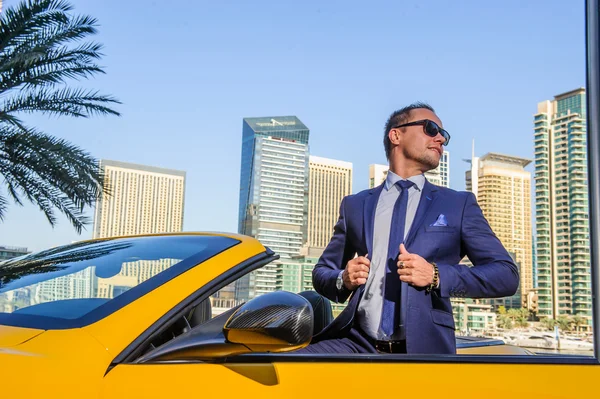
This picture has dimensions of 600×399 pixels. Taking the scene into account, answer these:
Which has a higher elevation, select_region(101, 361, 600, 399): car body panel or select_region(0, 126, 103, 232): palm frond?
select_region(0, 126, 103, 232): palm frond

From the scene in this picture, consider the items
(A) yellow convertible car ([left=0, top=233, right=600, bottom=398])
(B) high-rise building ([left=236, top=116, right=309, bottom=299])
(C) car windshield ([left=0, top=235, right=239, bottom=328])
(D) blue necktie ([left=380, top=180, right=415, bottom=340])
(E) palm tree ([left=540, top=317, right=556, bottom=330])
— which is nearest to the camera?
(A) yellow convertible car ([left=0, top=233, right=600, bottom=398])

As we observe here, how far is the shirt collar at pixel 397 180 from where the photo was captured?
257cm

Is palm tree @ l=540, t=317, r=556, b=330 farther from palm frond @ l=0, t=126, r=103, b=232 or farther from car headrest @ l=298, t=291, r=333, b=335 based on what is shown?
palm frond @ l=0, t=126, r=103, b=232

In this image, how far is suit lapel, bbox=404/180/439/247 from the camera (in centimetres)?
235

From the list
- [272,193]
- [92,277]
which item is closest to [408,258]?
[92,277]

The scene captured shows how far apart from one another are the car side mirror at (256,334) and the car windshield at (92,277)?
0.18 m

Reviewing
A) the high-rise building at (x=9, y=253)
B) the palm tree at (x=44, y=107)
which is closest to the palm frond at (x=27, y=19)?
the palm tree at (x=44, y=107)

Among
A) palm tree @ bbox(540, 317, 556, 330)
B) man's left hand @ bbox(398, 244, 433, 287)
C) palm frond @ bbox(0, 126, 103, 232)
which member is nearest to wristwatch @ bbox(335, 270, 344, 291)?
man's left hand @ bbox(398, 244, 433, 287)

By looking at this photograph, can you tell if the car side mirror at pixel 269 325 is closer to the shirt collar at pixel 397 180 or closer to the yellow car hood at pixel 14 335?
the yellow car hood at pixel 14 335

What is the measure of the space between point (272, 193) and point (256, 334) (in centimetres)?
247

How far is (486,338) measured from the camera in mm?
3049

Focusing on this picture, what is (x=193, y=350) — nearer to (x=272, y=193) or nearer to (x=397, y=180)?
(x=397, y=180)

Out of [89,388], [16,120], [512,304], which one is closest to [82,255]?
[89,388]

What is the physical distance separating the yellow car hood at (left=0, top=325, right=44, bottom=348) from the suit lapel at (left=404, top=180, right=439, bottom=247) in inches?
53.3
